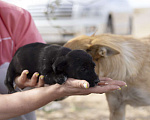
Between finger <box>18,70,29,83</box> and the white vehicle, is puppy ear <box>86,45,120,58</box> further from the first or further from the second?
the white vehicle

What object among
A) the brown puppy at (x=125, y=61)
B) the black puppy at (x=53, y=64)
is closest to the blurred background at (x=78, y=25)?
the brown puppy at (x=125, y=61)

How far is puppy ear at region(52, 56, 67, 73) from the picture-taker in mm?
1923

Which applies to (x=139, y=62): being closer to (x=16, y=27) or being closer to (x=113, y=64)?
(x=113, y=64)

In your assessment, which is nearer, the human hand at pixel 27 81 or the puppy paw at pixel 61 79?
the puppy paw at pixel 61 79

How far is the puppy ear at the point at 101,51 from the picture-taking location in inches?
114

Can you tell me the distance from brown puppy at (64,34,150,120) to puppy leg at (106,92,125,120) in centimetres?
17

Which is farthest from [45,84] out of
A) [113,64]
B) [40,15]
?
[40,15]

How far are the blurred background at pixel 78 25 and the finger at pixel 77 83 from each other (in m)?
2.12

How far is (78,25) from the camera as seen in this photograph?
7516mm

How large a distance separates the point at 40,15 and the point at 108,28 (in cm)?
331

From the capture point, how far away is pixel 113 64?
311cm

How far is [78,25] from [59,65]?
18.8ft

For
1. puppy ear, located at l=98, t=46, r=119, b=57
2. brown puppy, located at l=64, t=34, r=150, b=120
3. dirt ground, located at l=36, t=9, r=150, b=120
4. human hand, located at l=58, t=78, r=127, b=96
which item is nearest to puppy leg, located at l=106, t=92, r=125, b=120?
brown puppy, located at l=64, t=34, r=150, b=120

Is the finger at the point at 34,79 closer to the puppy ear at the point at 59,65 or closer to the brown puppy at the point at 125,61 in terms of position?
the puppy ear at the point at 59,65
